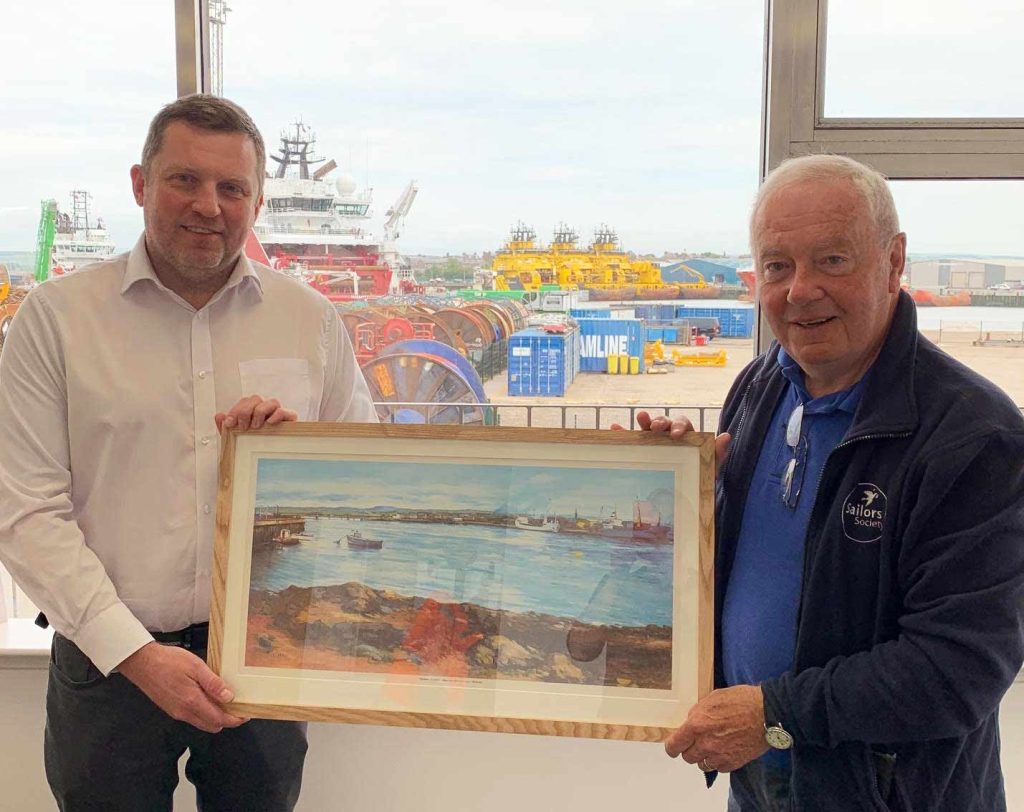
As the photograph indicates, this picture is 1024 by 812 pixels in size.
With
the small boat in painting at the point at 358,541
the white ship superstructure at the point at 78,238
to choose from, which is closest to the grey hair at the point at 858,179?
the small boat in painting at the point at 358,541

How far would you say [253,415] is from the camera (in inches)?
64.9

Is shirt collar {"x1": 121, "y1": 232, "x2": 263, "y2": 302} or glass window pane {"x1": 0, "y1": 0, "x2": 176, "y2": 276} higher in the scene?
glass window pane {"x1": 0, "y1": 0, "x2": 176, "y2": 276}

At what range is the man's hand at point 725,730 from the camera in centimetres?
139

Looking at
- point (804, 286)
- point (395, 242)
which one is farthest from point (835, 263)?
point (395, 242)

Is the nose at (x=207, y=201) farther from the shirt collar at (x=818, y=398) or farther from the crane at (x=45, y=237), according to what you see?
the crane at (x=45, y=237)

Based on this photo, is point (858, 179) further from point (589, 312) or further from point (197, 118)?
point (589, 312)

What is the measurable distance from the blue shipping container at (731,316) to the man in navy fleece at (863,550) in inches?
43.3

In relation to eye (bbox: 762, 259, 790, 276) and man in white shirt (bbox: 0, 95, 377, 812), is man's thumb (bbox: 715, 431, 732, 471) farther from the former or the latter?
man in white shirt (bbox: 0, 95, 377, 812)

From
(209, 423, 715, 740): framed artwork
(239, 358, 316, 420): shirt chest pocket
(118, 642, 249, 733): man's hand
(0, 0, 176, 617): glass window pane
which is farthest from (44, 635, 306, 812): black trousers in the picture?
(0, 0, 176, 617): glass window pane

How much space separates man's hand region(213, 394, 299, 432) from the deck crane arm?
1.08 meters

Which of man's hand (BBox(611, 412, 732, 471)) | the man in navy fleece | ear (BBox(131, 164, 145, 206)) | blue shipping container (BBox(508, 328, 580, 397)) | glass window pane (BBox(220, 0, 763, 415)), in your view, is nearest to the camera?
the man in navy fleece

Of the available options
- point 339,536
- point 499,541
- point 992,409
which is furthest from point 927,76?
point 339,536

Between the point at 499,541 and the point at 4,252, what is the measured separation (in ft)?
6.53

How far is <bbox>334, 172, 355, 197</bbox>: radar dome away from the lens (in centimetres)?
260
